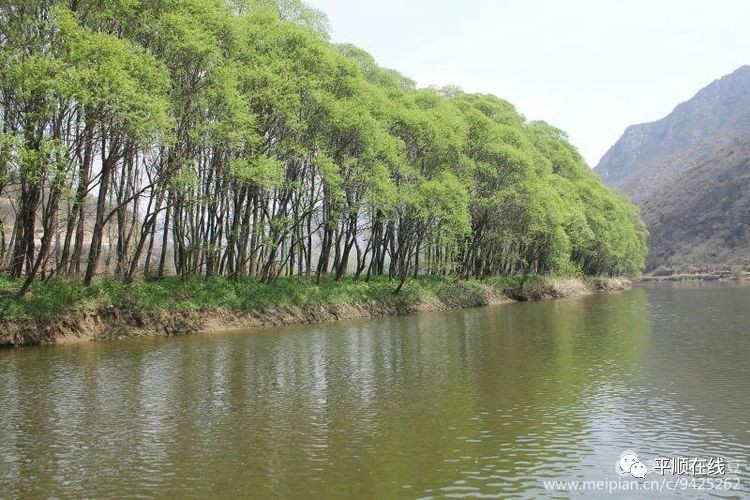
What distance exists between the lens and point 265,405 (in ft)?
50.3

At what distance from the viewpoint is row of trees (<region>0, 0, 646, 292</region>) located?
24.5 metres

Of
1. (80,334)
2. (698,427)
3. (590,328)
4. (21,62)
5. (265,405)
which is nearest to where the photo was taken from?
(698,427)

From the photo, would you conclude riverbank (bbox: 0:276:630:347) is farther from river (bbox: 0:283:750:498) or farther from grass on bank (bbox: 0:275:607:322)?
river (bbox: 0:283:750:498)

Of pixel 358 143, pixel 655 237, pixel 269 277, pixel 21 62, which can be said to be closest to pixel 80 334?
pixel 21 62

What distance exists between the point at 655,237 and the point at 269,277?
164 meters

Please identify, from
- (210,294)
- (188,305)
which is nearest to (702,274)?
(210,294)

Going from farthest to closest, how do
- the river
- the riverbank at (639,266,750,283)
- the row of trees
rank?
the riverbank at (639,266,750,283)
the row of trees
the river

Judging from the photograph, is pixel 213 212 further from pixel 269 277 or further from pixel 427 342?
pixel 427 342

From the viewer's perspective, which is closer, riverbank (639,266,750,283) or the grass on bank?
the grass on bank

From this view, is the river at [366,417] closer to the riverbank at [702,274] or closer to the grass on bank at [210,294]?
the grass on bank at [210,294]

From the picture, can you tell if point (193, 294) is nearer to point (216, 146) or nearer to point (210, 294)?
point (210, 294)

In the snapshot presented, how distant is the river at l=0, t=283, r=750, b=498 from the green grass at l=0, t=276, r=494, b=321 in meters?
2.38

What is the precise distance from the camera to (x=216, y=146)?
107 ft

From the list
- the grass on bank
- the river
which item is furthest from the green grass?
the river
